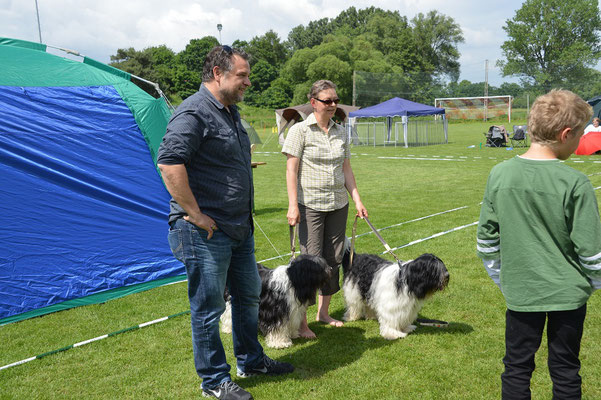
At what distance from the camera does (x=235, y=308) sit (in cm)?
287

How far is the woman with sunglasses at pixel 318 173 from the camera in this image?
3.29 metres

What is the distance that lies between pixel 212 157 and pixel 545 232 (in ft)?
5.02

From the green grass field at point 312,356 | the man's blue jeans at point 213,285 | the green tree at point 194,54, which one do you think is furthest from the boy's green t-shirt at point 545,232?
the green tree at point 194,54

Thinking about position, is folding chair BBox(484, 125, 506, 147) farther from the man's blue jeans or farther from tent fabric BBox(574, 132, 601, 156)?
the man's blue jeans

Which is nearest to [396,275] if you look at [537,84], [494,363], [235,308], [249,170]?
[494,363]

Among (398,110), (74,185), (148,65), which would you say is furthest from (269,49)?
(74,185)

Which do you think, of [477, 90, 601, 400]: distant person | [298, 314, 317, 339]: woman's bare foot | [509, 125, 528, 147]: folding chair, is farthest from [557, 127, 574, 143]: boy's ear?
[509, 125, 528, 147]: folding chair

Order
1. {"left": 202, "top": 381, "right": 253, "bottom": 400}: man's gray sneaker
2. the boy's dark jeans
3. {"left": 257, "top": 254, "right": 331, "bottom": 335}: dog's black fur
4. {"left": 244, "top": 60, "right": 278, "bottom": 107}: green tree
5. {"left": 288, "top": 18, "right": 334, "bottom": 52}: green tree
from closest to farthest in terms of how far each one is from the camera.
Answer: the boy's dark jeans < {"left": 202, "top": 381, "right": 253, "bottom": 400}: man's gray sneaker < {"left": 257, "top": 254, "right": 331, "bottom": 335}: dog's black fur < {"left": 244, "top": 60, "right": 278, "bottom": 107}: green tree < {"left": 288, "top": 18, "right": 334, "bottom": 52}: green tree

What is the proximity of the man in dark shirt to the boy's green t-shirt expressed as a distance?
4.10 feet

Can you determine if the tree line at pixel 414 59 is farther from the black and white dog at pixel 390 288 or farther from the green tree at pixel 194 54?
the black and white dog at pixel 390 288

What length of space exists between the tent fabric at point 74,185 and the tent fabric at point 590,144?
14.9m

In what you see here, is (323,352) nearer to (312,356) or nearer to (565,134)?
(312,356)

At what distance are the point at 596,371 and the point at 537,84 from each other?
4273 cm

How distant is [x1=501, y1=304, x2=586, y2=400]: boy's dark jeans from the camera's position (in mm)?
1904
